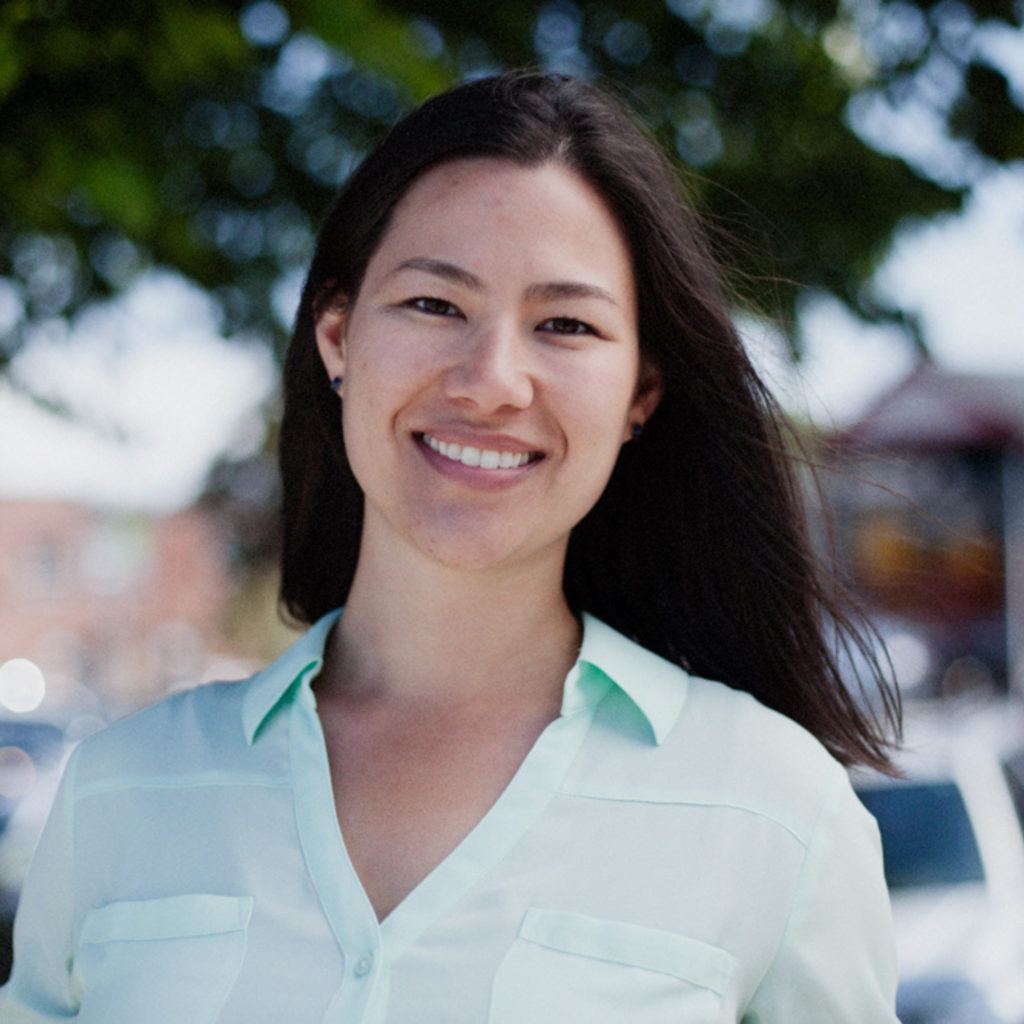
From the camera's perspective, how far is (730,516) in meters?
1.93

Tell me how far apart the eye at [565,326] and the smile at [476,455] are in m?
0.16

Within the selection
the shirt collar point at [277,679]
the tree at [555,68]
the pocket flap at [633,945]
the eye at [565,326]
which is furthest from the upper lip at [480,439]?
the tree at [555,68]

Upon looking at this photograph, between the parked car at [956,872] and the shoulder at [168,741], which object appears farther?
the parked car at [956,872]

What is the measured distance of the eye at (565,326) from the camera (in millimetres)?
1553

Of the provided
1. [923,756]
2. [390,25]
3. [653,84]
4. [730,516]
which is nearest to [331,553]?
[730,516]

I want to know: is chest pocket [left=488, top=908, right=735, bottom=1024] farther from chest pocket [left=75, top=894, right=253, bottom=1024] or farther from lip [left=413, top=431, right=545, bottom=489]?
lip [left=413, top=431, right=545, bottom=489]

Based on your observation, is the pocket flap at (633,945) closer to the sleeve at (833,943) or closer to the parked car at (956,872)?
the sleeve at (833,943)

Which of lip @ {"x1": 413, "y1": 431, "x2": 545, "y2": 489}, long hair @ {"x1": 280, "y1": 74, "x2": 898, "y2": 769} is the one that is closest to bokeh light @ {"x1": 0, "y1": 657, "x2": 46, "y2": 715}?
long hair @ {"x1": 280, "y1": 74, "x2": 898, "y2": 769}

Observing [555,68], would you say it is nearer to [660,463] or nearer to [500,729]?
[660,463]

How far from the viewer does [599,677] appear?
166cm

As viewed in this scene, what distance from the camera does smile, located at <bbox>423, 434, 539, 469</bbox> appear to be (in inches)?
60.8

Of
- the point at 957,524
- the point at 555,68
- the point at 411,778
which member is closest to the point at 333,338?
the point at 411,778

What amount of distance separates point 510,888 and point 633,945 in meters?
0.15

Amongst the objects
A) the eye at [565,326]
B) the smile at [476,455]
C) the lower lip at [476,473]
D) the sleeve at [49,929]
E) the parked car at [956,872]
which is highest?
the eye at [565,326]
